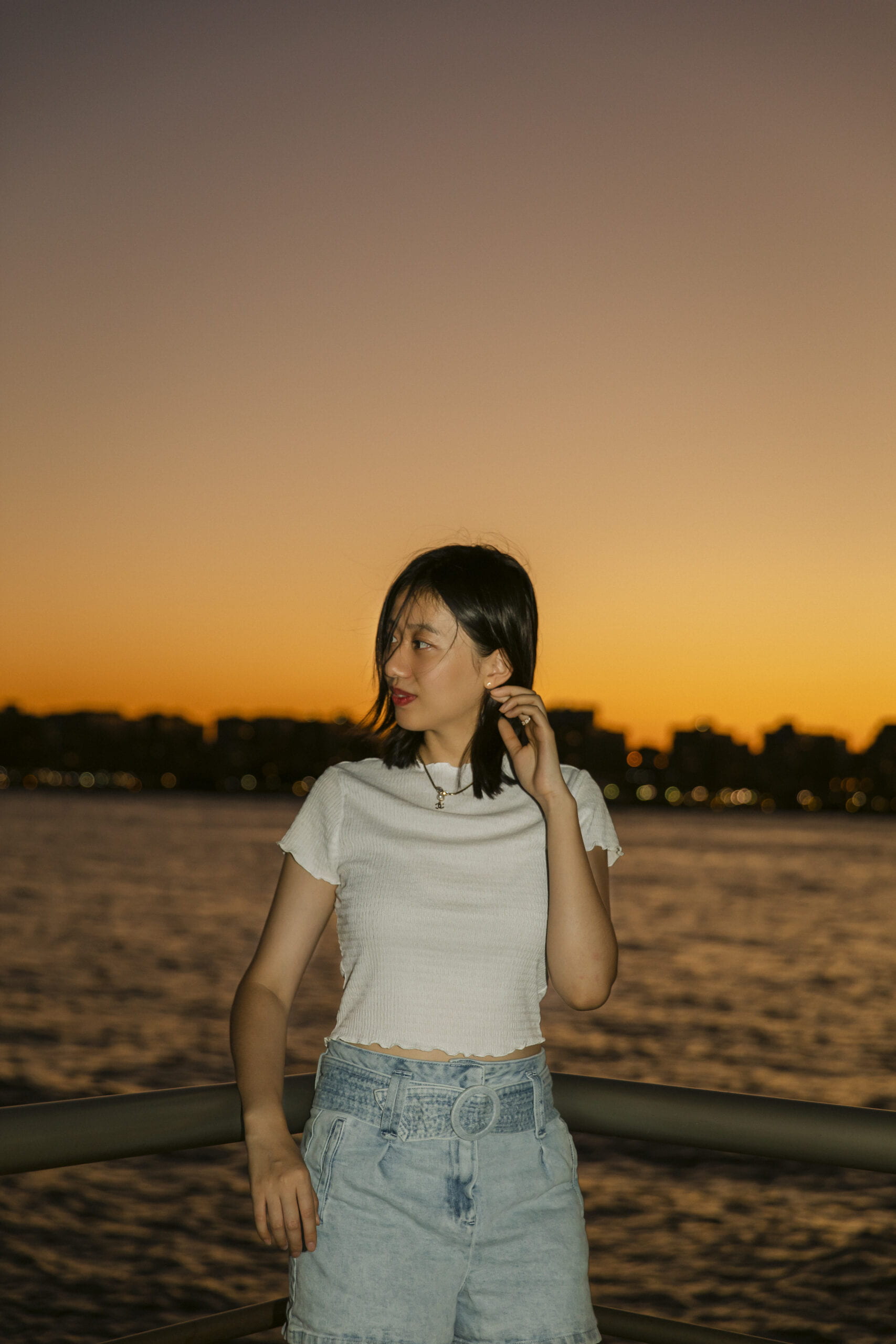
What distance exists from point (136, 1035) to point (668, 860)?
6925 cm

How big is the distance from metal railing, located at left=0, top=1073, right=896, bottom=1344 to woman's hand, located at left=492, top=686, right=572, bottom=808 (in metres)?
0.46

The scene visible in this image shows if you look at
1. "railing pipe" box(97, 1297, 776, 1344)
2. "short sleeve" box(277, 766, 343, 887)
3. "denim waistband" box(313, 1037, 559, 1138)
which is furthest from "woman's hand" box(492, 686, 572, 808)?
"railing pipe" box(97, 1297, 776, 1344)

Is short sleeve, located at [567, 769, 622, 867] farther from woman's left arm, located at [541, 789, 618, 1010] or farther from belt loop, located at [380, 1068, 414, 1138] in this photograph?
belt loop, located at [380, 1068, 414, 1138]

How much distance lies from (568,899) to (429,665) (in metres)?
0.44

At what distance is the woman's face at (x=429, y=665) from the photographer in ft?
6.45

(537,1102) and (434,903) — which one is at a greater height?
(434,903)

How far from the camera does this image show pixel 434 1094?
5.62ft

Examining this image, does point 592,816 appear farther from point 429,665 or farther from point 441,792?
point 429,665

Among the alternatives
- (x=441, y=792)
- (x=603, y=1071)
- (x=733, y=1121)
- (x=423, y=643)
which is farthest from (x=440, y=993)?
(x=603, y=1071)

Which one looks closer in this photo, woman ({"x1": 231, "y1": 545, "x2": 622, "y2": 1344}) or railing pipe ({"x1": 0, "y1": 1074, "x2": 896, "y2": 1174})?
railing pipe ({"x1": 0, "y1": 1074, "x2": 896, "y2": 1174})

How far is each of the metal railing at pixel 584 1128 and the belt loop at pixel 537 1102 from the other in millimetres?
110

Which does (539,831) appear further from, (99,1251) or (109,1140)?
(99,1251)

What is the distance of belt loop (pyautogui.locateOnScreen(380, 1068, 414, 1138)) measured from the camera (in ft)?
5.55

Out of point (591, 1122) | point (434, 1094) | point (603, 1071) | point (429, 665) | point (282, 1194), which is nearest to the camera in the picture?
point (282, 1194)
